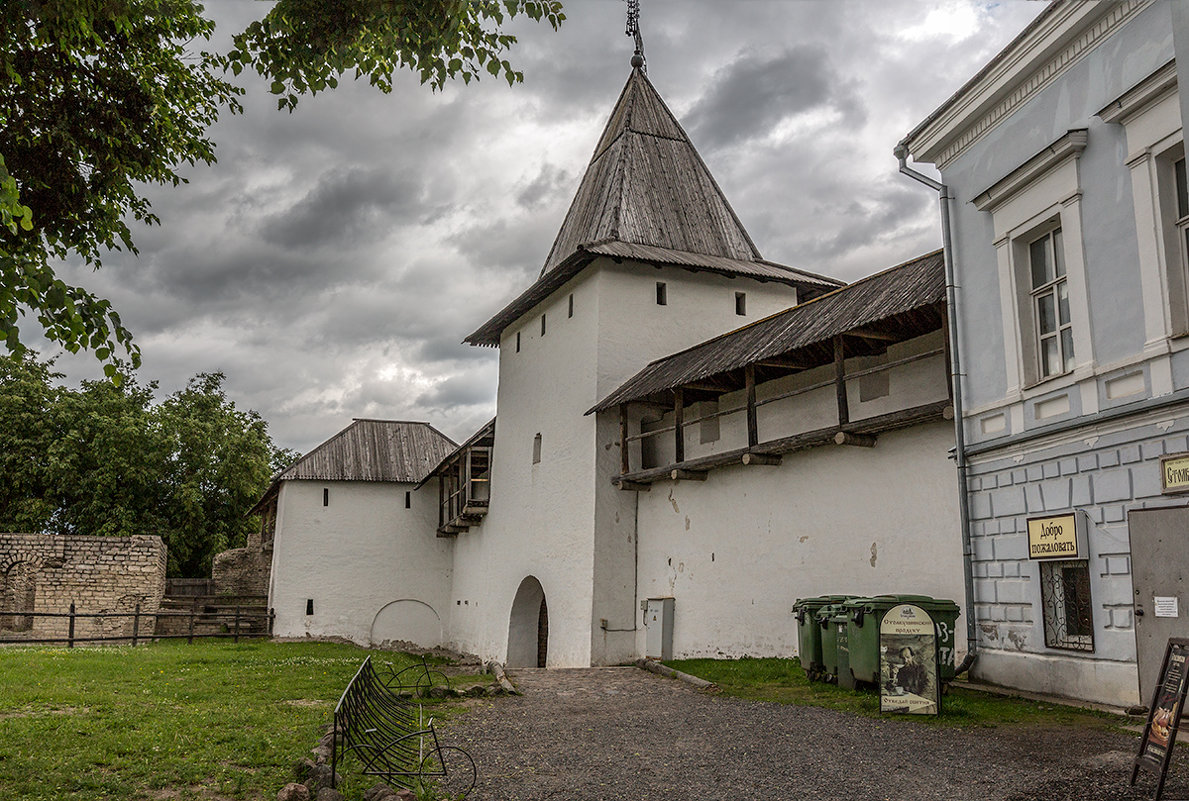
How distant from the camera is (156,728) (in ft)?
27.4

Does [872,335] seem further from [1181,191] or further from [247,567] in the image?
[247,567]

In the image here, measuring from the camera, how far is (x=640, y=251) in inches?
773

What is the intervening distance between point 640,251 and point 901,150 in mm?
8316

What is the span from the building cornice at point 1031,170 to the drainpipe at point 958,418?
65 cm

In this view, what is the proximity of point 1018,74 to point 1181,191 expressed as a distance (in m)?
2.37

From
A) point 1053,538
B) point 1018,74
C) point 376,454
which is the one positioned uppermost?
point 1018,74

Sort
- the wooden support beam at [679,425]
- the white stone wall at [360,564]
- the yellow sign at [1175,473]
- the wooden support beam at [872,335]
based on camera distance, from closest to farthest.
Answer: the yellow sign at [1175,473] → the wooden support beam at [872,335] → the wooden support beam at [679,425] → the white stone wall at [360,564]

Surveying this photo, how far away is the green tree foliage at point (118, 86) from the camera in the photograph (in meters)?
5.62

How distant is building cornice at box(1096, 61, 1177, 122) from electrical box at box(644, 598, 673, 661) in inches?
424

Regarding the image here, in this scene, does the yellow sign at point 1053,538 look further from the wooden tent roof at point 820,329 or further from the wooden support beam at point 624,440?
the wooden support beam at point 624,440

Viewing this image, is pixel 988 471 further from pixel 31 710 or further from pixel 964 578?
pixel 31 710

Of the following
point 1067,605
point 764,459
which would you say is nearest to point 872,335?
point 764,459

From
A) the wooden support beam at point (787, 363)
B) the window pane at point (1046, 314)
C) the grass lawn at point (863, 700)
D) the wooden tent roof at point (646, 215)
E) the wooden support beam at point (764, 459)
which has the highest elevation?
the wooden tent roof at point (646, 215)

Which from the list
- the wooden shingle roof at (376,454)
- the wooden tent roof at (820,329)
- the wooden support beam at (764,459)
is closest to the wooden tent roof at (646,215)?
Result: the wooden tent roof at (820,329)
